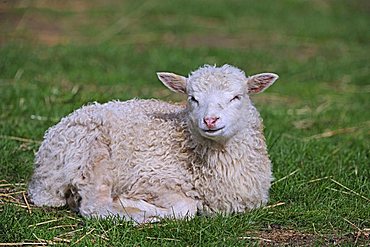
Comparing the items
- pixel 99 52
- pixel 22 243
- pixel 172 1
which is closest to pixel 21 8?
pixel 99 52

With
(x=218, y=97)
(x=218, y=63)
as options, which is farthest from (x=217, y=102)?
(x=218, y=63)

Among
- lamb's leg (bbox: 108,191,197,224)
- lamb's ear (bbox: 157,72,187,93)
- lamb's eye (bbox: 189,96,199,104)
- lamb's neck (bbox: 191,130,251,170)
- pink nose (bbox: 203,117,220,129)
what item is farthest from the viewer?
lamb's ear (bbox: 157,72,187,93)

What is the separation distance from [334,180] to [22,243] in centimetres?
246

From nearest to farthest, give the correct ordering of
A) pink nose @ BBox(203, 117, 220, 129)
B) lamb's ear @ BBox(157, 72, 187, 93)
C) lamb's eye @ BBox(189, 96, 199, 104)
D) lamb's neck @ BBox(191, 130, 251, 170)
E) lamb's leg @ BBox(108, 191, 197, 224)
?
pink nose @ BBox(203, 117, 220, 129) → lamb's leg @ BBox(108, 191, 197, 224) → lamb's eye @ BBox(189, 96, 199, 104) → lamb's neck @ BBox(191, 130, 251, 170) → lamb's ear @ BBox(157, 72, 187, 93)

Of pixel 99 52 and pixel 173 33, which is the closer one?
pixel 99 52

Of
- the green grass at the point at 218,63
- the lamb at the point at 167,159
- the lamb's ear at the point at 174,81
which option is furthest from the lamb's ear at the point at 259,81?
the green grass at the point at 218,63

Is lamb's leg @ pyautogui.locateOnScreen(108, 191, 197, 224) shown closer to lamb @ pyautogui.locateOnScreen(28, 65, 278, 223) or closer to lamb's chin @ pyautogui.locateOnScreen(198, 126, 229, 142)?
lamb @ pyautogui.locateOnScreen(28, 65, 278, 223)

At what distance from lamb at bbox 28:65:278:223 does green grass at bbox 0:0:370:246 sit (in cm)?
17

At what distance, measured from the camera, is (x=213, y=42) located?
13.8 meters

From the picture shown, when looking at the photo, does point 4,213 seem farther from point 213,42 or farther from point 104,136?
point 213,42

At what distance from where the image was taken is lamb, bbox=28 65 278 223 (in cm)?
548

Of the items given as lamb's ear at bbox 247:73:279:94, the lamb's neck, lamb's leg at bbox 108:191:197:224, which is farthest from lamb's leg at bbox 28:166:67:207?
lamb's ear at bbox 247:73:279:94

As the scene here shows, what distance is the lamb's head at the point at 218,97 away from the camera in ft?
17.3

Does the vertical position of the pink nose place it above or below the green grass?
above
